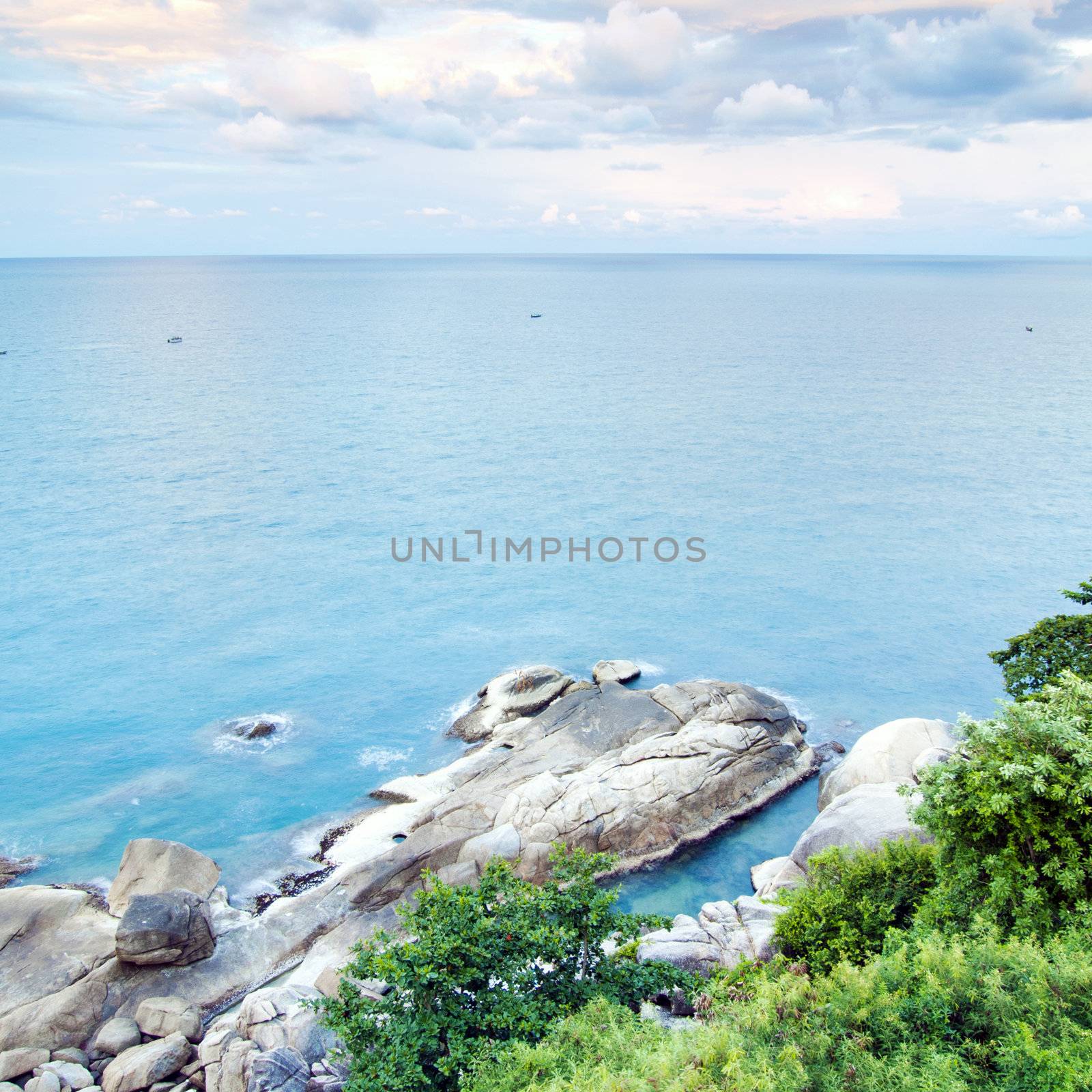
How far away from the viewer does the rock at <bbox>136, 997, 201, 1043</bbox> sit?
24.4m

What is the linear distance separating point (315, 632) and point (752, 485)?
141 ft

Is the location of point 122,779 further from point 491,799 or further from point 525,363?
point 525,363

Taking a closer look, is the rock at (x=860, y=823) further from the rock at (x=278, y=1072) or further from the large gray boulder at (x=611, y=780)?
the rock at (x=278, y=1072)

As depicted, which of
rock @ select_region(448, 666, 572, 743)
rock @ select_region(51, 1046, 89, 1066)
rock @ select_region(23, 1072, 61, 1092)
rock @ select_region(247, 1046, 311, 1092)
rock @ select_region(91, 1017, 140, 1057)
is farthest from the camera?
rock @ select_region(448, 666, 572, 743)

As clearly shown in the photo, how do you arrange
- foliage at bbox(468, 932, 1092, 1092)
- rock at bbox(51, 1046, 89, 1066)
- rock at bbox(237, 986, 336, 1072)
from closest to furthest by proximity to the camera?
foliage at bbox(468, 932, 1092, 1092), rock at bbox(237, 986, 336, 1072), rock at bbox(51, 1046, 89, 1066)

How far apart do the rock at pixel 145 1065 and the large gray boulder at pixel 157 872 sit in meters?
7.71

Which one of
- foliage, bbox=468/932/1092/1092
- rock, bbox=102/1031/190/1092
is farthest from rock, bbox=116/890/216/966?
foliage, bbox=468/932/1092/1092

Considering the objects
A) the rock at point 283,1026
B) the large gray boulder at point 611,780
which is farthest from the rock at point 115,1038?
the large gray boulder at point 611,780

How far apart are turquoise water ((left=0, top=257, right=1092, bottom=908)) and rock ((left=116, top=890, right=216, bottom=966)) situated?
5618mm

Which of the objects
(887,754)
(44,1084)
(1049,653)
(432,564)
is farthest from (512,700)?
(44,1084)

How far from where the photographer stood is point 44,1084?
73.6ft

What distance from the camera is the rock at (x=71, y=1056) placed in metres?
23.8

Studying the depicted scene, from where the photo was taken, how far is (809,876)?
25891mm

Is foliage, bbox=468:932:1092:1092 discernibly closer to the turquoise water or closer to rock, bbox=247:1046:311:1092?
rock, bbox=247:1046:311:1092
